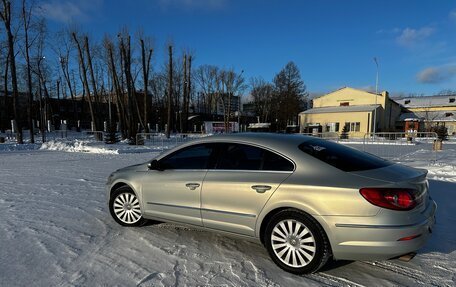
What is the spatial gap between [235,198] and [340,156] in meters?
1.34

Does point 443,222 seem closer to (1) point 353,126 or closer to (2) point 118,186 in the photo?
(2) point 118,186

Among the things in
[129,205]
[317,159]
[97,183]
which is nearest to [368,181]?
[317,159]

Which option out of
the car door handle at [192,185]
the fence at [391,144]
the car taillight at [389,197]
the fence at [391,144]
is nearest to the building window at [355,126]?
the fence at [391,144]

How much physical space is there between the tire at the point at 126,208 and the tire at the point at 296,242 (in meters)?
2.26

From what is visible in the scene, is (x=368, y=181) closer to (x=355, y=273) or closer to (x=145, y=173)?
(x=355, y=273)

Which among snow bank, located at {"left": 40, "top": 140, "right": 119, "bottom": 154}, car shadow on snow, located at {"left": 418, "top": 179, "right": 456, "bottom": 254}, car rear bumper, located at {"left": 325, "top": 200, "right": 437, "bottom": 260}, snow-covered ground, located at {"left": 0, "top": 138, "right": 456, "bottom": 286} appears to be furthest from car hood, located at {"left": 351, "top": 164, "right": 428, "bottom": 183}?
snow bank, located at {"left": 40, "top": 140, "right": 119, "bottom": 154}

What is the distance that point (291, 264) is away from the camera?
3496 mm

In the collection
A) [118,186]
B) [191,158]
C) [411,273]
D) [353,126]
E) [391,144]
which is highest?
[191,158]

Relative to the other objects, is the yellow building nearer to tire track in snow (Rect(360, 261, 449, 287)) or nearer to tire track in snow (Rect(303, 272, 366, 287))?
tire track in snow (Rect(360, 261, 449, 287))

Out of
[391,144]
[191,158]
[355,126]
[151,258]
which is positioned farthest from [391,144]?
[355,126]

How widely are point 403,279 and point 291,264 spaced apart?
115cm

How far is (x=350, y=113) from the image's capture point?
4884 centimetres

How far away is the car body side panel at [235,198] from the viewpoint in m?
3.63

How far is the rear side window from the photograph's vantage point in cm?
368
